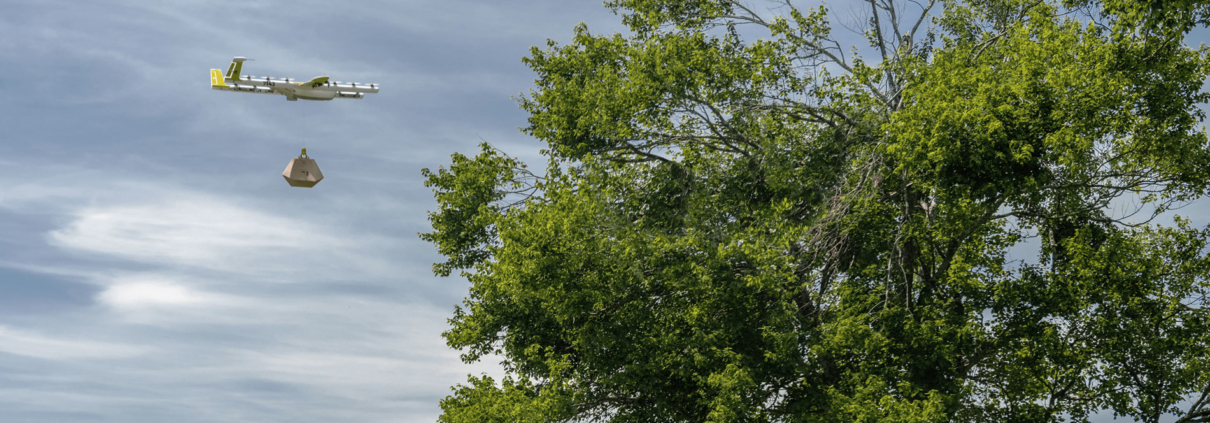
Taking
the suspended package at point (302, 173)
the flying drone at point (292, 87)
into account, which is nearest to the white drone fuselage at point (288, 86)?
the flying drone at point (292, 87)

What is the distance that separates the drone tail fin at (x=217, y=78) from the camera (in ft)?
46.0

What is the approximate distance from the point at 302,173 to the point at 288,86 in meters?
1.76

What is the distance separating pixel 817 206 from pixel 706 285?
263 centimetres

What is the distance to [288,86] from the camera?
44.1ft

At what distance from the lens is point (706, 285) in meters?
15.5

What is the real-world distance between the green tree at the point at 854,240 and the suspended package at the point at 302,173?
4443mm

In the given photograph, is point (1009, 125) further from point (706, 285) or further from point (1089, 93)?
point (706, 285)

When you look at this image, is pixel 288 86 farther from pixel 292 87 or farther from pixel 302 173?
pixel 302 173

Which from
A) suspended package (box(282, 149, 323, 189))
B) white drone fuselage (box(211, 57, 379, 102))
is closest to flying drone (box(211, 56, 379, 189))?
white drone fuselage (box(211, 57, 379, 102))

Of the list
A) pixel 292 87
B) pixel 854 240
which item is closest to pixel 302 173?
pixel 292 87

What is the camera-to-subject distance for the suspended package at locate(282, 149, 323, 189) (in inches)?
479

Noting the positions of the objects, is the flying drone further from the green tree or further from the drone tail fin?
the green tree

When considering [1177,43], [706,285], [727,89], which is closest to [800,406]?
[706,285]

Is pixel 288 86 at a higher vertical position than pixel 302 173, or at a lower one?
higher
